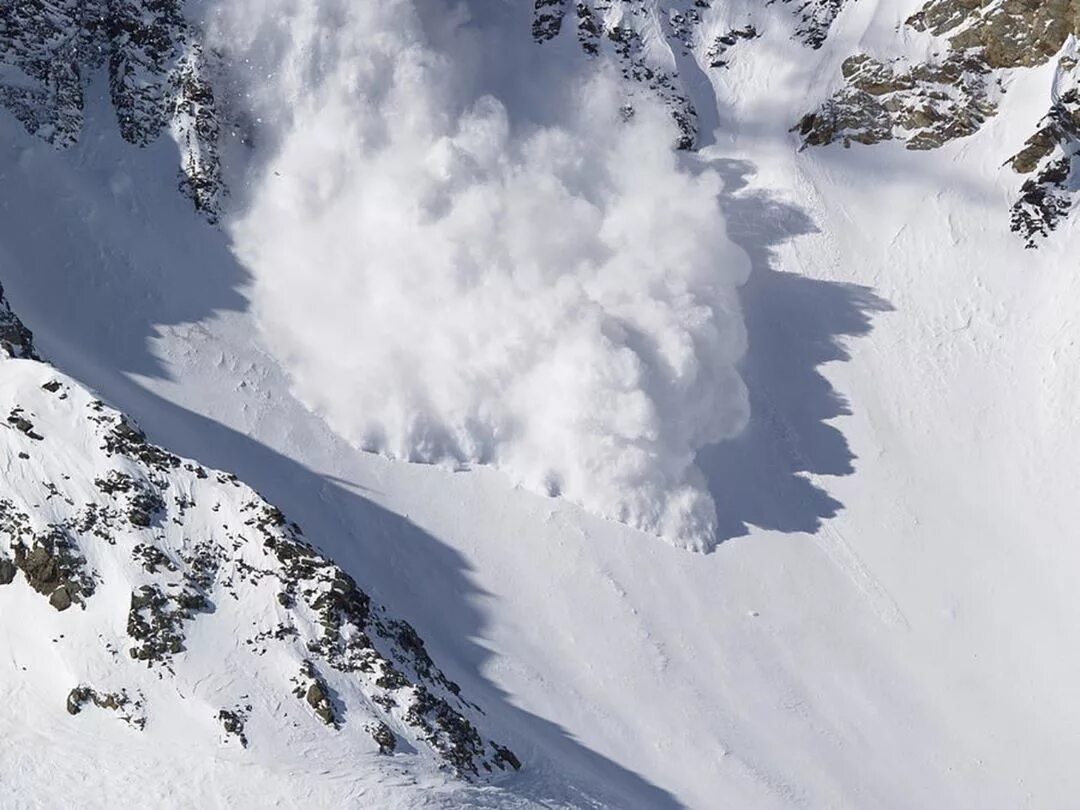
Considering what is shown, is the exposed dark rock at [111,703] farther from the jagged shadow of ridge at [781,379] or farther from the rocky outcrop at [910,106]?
the rocky outcrop at [910,106]

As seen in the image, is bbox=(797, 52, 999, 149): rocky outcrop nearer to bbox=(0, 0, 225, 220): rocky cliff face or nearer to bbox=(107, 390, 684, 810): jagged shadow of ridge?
bbox=(0, 0, 225, 220): rocky cliff face

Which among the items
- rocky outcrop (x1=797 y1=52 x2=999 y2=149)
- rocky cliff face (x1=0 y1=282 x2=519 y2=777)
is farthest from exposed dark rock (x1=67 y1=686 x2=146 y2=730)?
rocky outcrop (x1=797 y1=52 x2=999 y2=149)

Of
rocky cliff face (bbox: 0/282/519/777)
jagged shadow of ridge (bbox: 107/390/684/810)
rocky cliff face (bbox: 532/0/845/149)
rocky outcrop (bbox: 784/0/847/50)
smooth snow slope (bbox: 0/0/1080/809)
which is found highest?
rocky outcrop (bbox: 784/0/847/50)

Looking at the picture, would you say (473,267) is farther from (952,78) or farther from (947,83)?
(952,78)

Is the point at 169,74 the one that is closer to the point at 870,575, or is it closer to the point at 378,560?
the point at 378,560

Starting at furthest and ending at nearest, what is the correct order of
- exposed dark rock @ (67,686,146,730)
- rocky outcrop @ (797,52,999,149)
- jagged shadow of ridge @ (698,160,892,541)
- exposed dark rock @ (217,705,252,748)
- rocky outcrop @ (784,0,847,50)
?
rocky outcrop @ (784,0,847,50)
rocky outcrop @ (797,52,999,149)
jagged shadow of ridge @ (698,160,892,541)
exposed dark rock @ (217,705,252,748)
exposed dark rock @ (67,686,146,730)

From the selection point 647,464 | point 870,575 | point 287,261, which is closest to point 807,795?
point 870,575

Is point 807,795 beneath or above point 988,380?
beneath
